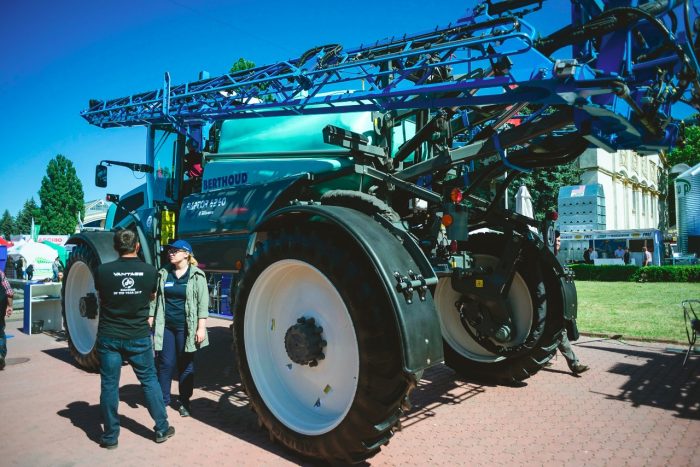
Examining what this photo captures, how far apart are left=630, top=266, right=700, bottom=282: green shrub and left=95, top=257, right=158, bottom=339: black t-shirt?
2015 centimetres

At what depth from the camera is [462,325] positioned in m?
6.14

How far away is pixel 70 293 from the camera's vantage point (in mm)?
7090

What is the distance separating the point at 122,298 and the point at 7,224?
127 meters

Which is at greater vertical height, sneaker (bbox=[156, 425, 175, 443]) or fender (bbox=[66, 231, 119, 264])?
fender (bbox=[66, 231, 119, 264])

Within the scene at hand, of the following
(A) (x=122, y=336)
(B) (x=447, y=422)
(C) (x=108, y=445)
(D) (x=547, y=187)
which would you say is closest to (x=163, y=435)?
(C) (x=108, y=445)

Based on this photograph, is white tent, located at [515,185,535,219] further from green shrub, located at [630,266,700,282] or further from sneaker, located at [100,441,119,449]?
green shrub, located at [630,266,700,282]

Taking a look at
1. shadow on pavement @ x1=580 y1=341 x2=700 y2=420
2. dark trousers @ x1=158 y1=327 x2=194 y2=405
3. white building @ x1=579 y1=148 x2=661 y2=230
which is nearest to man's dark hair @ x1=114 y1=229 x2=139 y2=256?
dark trousers @ x1=158 y1=327 x2=194 y2=405

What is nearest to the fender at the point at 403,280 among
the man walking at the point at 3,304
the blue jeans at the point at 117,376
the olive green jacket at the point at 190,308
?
the olive green jacket at the point at 190,308

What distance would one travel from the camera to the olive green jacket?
4.68 m

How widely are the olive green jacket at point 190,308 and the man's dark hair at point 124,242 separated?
0.67 metres

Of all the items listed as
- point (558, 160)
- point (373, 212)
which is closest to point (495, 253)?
point (558, 160)

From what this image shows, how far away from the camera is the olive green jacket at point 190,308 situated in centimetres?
468

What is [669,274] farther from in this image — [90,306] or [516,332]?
[90,306]

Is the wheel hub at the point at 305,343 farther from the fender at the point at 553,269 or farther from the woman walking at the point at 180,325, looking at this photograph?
the fender at the point at 553,269
